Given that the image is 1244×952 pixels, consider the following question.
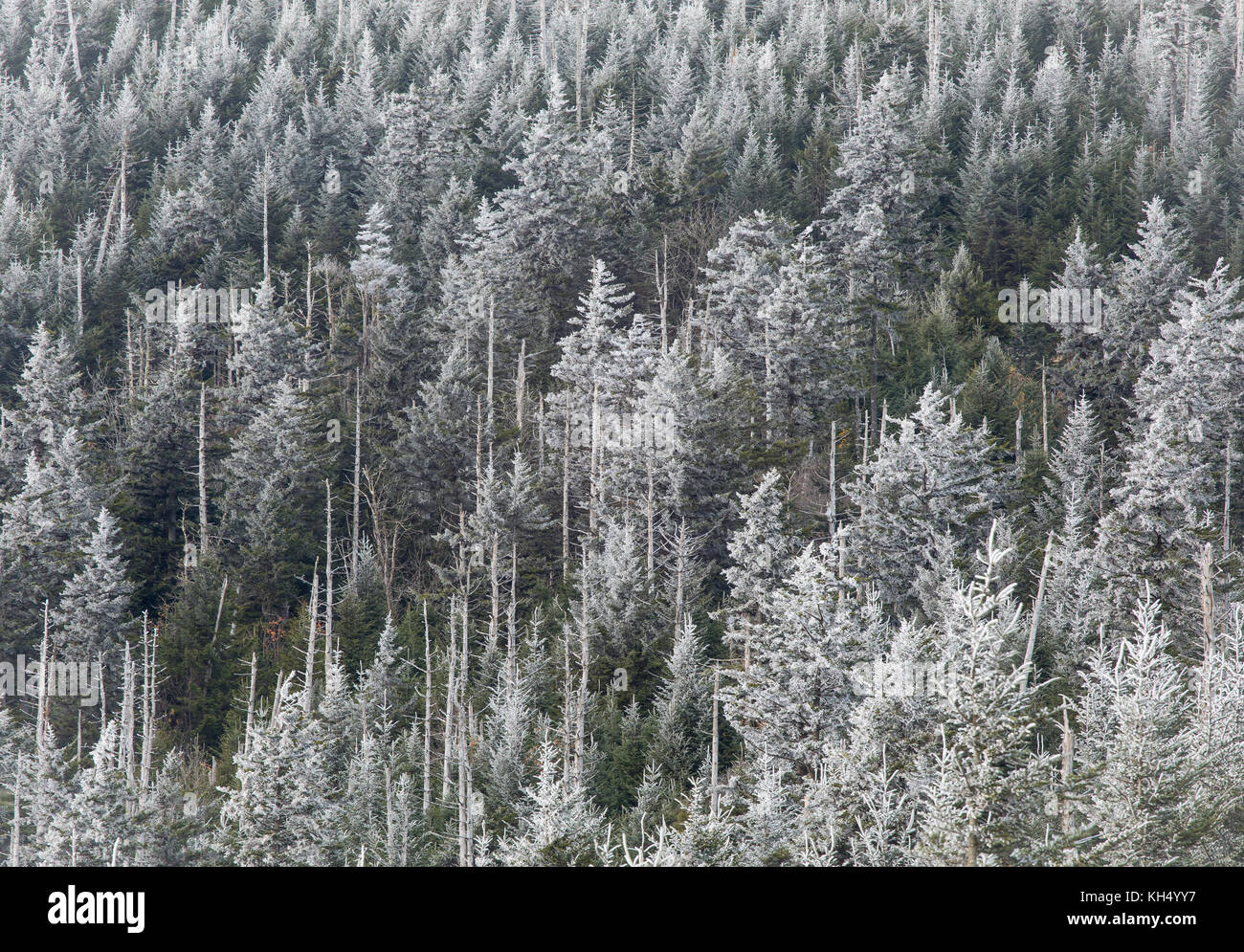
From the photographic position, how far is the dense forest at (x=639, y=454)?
117 feet

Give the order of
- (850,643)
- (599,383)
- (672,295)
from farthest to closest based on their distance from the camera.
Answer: (672,295)
(599,383)
(850,643)

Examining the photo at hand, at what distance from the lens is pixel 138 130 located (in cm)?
8925

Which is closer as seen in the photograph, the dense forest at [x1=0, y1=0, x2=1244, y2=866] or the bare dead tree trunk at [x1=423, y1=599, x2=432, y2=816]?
the dense forest at [x1=0, y1=0, x2=1244, y2=866]

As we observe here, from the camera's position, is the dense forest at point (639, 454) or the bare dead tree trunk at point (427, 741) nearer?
the dense forest at point (639, 454)

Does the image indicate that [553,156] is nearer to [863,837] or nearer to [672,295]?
[672,295]

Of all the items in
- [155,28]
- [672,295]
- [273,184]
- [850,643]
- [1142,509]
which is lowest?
[850,643]

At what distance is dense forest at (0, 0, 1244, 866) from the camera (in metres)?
35.8

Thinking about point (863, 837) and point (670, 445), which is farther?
point (670, 445)

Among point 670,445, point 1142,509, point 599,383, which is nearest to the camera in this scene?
point 1142,509

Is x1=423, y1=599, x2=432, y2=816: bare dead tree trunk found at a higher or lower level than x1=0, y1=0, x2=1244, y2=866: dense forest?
lower

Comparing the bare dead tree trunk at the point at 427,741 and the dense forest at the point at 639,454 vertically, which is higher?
the dense forest at the point at 639,454

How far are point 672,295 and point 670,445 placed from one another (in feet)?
71.8

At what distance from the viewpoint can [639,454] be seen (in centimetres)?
5272
